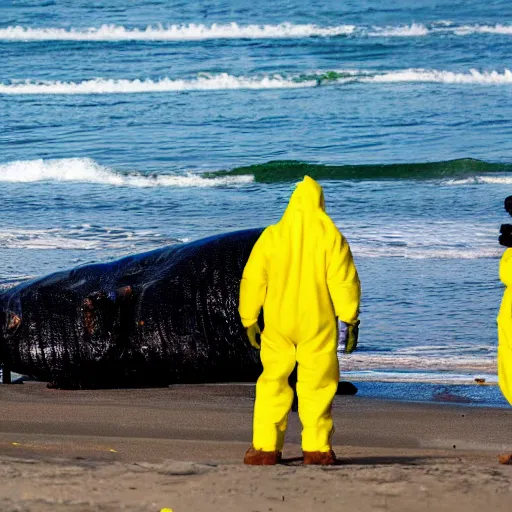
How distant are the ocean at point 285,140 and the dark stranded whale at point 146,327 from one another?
1042mm

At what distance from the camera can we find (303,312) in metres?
5.05

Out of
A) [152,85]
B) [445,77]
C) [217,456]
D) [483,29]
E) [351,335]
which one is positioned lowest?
[217,456]

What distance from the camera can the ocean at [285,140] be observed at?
9.82m

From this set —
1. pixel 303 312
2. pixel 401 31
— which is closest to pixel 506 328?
pixel 303 312

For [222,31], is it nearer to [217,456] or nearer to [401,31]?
[401,31]

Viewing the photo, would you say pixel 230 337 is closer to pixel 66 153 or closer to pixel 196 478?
pixel 196 478

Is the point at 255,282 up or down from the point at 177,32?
down

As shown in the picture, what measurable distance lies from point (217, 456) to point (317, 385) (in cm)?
70

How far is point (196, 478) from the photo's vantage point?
465 centimetres

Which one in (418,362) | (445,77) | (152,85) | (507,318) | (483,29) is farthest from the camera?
(483,29)

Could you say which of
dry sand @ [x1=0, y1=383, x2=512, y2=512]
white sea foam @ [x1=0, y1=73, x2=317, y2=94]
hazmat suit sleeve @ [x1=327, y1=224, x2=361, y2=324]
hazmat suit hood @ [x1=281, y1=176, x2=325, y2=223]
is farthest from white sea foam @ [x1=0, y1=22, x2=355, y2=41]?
hazmat suit sleeve @ [x1=327, y1=224, x2=361, y2=324]

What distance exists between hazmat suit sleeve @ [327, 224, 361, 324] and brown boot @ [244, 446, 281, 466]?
2.23 feet

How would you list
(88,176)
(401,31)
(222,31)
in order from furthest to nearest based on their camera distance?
(222,31)
(401,31)
(88,176)

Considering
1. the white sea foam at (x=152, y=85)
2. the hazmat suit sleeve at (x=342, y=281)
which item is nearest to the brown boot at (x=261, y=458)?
the hazmat suit sleeve at (x=342, y=281)
